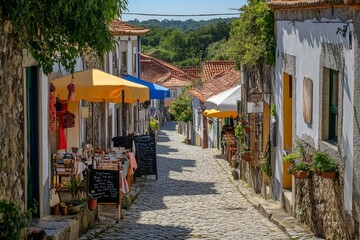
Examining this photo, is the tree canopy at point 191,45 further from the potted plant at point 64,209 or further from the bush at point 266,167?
the potted plant at point 64,209

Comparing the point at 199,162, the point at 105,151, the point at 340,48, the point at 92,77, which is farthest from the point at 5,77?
the point at 199,162

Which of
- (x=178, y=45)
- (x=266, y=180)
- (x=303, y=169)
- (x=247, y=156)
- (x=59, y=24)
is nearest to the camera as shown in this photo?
(x=59, y=24)

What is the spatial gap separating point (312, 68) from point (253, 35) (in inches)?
215

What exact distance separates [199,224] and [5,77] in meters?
6.05

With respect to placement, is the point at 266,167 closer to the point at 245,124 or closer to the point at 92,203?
the point at 245,124

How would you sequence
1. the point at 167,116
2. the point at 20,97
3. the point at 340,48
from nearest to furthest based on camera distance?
the point at 20,97 → the point at 340,48 → the point at 167,116

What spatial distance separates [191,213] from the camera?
15.6 meters

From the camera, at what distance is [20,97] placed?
9.59 m

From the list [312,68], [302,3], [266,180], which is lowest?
[266,180]

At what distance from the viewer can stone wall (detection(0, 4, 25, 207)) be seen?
344 inches

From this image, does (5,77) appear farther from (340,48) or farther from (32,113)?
(340,48)

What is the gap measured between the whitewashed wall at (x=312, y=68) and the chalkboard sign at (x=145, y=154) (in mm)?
5748

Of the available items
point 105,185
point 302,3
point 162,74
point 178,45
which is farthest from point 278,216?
point 178,45

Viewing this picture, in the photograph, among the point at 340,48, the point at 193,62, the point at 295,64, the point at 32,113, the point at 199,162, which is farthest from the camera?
the point at 193,62
